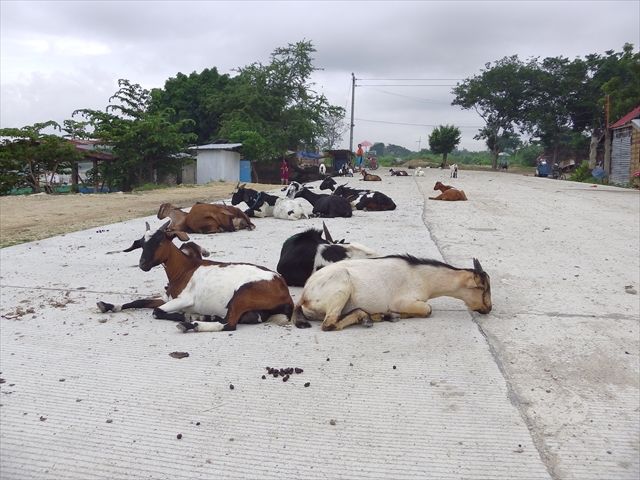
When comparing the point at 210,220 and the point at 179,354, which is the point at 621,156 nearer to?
the point at 210,220

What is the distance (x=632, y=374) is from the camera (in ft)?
12.6

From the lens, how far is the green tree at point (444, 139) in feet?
169

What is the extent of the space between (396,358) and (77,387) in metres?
2.09

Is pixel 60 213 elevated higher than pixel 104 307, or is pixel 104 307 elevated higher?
pixel 60 213

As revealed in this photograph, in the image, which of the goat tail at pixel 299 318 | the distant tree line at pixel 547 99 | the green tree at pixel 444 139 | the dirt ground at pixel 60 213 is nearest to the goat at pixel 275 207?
the dirt ground at pixel 60 213

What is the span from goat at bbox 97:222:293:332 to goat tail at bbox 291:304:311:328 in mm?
54

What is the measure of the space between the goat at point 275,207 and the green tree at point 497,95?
127ft

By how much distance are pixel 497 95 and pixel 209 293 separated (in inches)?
1797

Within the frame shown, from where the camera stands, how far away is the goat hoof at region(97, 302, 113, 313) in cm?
499

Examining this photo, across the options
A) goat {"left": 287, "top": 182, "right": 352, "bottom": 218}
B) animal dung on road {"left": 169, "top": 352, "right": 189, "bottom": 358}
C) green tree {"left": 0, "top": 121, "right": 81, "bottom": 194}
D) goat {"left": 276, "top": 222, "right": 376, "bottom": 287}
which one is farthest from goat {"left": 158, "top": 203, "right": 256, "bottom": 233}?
green tree {"left": 0, "top": 121, "right": 81, "bottom": 194}

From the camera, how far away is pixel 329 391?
350 cm

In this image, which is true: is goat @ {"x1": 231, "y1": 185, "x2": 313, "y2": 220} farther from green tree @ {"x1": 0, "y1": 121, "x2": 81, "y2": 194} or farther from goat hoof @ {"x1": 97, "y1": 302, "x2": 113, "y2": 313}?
green tree @ {"x1": 0, "y1": 121, "x2": 81, "y2": 194}

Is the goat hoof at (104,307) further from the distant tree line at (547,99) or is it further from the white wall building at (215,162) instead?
the distant tree line at (547,99)

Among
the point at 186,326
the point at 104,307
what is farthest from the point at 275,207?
the point at 186,326
